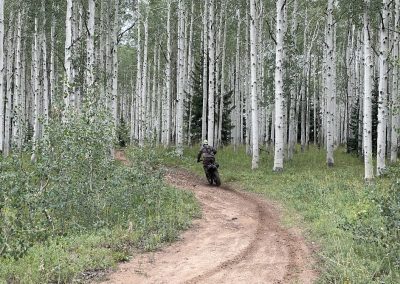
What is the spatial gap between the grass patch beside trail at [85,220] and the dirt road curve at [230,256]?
1.33 ft

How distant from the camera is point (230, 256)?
7250 millimetres

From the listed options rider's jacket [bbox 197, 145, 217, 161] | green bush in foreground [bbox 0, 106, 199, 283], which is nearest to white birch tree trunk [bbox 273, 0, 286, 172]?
rider's jacket [bbox 197, 145, 217, 161]

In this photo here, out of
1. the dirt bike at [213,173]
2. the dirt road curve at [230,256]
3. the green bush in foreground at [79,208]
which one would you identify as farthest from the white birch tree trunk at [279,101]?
the dirt road curve at [230,256]

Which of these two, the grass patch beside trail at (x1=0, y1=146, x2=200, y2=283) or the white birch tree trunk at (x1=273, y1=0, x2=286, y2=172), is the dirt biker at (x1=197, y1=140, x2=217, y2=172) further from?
the white birch tree trunk at (x1=273, y1=0, x2=286, y2=172)

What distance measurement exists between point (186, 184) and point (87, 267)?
28.1 feet

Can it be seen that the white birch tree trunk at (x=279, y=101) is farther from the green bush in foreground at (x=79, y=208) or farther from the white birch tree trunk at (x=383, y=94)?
the green bush in foreground at (x=79, y=208)

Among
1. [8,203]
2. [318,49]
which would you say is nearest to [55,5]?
[8,203]

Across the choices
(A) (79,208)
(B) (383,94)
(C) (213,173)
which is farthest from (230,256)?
(B) (383,94)

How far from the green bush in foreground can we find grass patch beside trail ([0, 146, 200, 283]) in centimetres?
1

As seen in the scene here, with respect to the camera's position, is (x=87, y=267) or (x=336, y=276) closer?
(x=336, y=276)

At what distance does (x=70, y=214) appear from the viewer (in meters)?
9.69

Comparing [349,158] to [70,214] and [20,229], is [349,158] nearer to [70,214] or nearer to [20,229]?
[70,214]

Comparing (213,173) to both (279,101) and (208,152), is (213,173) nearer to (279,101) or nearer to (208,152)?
(208,152)

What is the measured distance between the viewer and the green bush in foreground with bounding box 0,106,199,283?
22.2 feet
